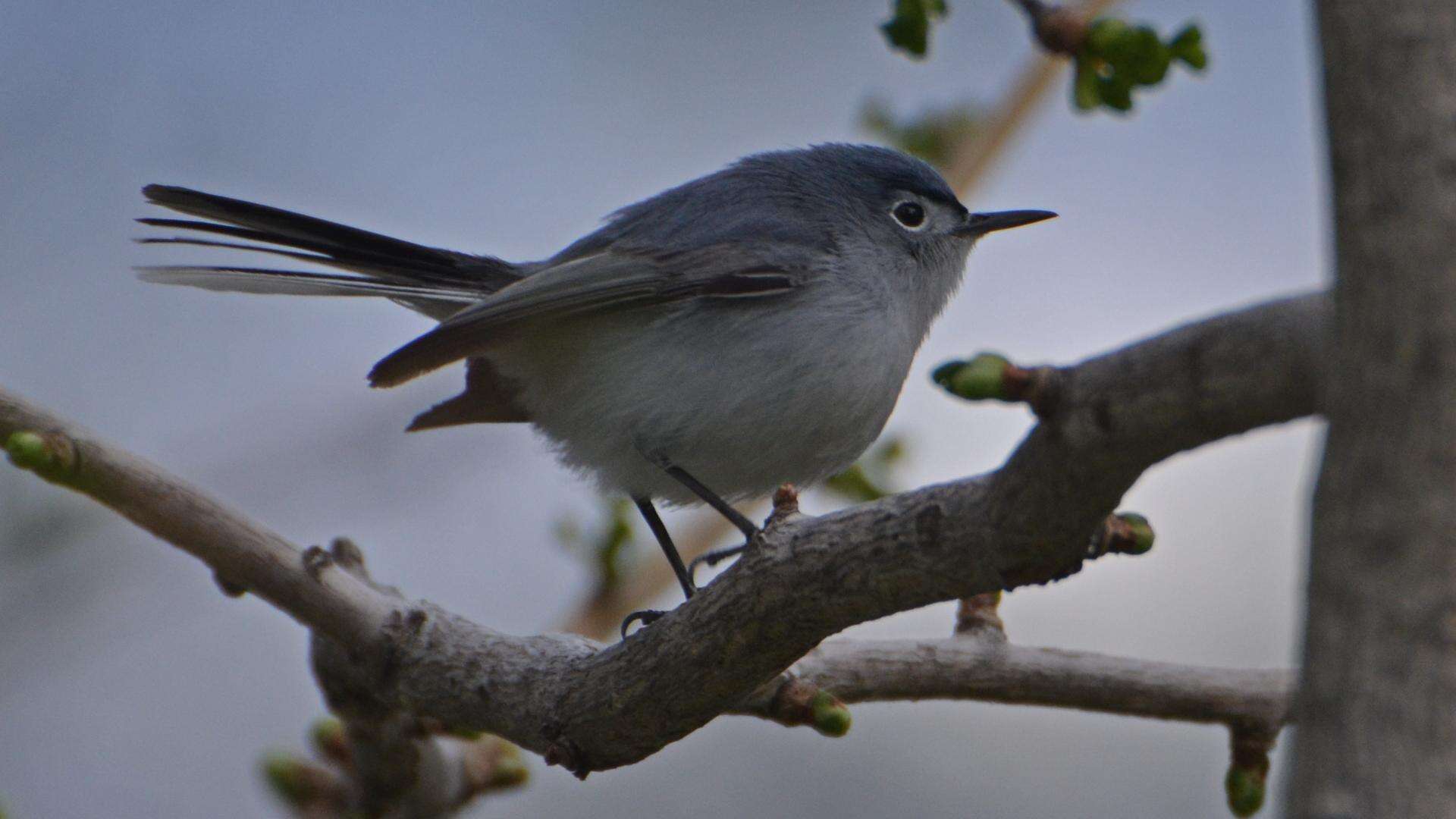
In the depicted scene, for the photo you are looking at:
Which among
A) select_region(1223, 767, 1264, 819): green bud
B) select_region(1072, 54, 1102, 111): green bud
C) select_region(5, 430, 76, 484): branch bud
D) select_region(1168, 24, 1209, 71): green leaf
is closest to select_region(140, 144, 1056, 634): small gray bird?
select_region(5, 430, 76, 484): branch bud

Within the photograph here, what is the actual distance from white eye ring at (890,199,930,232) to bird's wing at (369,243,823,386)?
1.53ft

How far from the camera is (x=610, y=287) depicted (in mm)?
3107

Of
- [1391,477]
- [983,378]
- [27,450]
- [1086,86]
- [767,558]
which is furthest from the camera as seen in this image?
[1086,86]

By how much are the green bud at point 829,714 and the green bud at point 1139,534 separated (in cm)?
99

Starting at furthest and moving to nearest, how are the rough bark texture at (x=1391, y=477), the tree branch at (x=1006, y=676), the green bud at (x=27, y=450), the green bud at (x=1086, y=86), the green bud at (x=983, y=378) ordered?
the tree branch at (x=1006, y=676) → the green bud at (x=1086, y=86) → the green bud at (x=27, y=450) → the green bud at (x=983, y=378) → the rough bark texture at (x=1391, y=477)

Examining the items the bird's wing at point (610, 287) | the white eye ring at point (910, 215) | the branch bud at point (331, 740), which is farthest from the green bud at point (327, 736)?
the white eye ring at point (910, 215)

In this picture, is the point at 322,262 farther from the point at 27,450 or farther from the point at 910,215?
the point at 910,215

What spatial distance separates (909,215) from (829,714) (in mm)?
1670

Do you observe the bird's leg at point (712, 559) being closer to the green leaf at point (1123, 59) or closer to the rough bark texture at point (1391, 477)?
the green leaf at point (1123, 59)

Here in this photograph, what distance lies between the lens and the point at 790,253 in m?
3.25

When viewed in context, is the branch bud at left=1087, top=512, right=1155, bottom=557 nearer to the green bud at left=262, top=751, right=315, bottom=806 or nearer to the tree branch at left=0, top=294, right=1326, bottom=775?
the tree branch at left=0, top=294, right=1326, bottom=775

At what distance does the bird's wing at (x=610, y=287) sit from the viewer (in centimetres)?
290

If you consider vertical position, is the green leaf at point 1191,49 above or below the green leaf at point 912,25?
below

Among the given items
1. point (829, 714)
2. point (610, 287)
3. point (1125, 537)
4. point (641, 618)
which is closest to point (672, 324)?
point (610, 287)
